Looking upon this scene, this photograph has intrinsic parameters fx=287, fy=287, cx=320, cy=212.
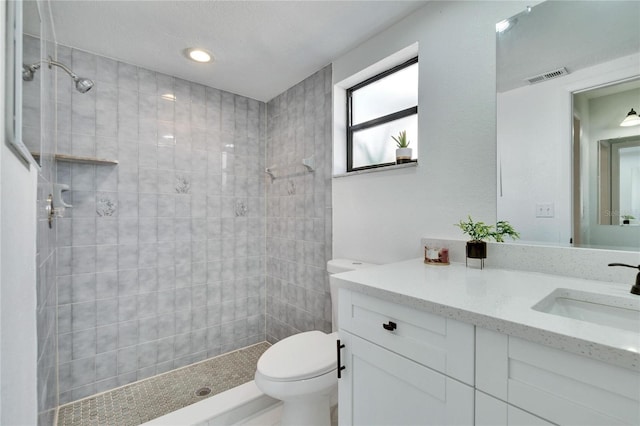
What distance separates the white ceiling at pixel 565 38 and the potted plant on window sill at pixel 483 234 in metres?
0.59

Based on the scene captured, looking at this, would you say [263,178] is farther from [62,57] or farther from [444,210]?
[444,210]

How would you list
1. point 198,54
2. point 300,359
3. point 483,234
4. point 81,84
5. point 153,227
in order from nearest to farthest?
1. point 483,234
2. point 300,359
3. point 81,84
4. point 198,54
5. point 153,227

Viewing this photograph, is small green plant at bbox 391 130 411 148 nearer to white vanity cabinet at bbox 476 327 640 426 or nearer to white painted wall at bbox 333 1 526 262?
white painted wall at bbox 333 1 526 262

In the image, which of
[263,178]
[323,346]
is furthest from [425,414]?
[263,178]

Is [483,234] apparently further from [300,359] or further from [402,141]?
[300,359]

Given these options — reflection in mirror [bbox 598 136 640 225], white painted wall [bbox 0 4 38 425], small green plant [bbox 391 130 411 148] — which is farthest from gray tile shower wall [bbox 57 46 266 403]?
reflection in mirror [bbox 598 136 640 225]

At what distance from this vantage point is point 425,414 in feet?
2.57

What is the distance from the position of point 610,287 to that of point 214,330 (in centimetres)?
245

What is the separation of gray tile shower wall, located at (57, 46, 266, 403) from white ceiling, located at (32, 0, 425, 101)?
25 centimetres

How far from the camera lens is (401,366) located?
0.84 m

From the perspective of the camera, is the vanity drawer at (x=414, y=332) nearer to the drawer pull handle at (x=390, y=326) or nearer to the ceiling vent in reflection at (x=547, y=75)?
the drawer pull handle at (x=390, y=326)

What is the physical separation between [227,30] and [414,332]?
6.06 feet

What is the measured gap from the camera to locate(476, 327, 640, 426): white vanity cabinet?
517 mm

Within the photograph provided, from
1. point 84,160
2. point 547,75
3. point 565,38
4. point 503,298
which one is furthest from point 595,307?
point 84,160
